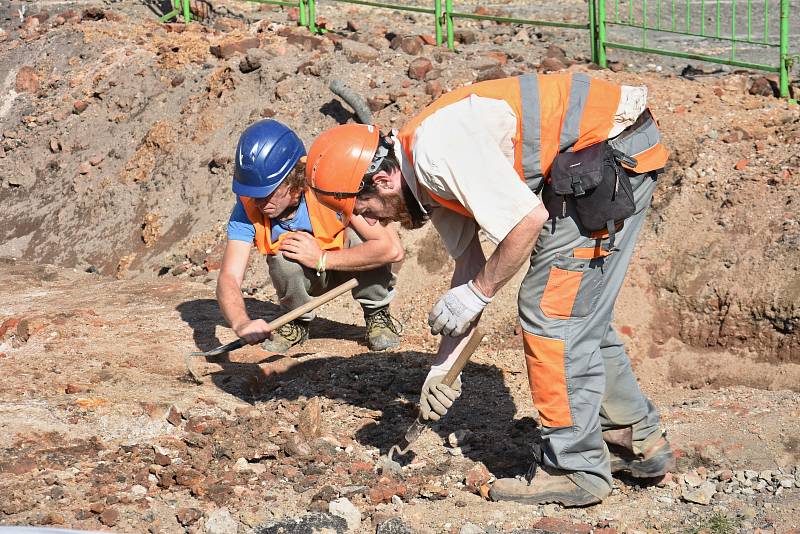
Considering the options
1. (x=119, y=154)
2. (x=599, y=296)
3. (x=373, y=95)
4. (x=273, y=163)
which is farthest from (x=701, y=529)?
(x=119, y=154)

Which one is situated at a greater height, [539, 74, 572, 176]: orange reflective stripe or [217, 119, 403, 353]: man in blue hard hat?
[539, 74, 572, 176]: orange reflective stripe

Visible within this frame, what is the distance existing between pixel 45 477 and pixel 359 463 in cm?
119

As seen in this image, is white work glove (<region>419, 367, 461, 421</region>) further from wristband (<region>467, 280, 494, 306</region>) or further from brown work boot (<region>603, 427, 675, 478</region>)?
brown work boot (<region>603, 427, 675, 478</region>)

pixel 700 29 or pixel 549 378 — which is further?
pixel 700 29

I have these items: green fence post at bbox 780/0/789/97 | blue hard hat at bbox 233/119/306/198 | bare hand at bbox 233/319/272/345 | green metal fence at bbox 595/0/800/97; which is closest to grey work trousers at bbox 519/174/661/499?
bare hand at bbox 233/319/272/345

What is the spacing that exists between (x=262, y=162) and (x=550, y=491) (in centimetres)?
204

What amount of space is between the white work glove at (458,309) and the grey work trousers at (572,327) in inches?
8.4

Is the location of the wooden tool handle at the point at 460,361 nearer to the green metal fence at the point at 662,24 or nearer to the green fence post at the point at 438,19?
the green metal fence at the point at 662,24

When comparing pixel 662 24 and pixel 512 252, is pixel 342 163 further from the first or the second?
pixel 662 24

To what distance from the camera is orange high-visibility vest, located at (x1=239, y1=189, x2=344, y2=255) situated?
15.7 ft

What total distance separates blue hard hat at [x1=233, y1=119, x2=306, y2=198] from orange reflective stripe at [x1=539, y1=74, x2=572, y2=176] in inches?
69.6

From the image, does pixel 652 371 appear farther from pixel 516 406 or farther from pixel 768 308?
pixel 516 406

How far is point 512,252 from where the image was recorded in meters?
2.91

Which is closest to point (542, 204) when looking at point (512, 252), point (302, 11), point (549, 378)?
point (512, 252)
